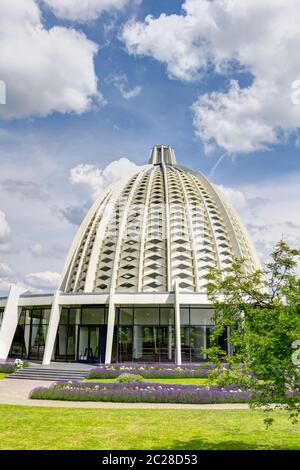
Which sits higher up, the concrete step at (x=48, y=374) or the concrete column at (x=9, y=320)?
the concrete column at (x=9, y=320)

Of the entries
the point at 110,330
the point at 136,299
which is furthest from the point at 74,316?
the point at 136,299

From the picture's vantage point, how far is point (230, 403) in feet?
63.4

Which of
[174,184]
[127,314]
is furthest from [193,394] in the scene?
[174,184]

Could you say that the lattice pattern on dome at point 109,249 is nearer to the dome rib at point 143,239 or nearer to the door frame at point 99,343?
the dome rib at point 143,239

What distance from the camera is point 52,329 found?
35.7 m

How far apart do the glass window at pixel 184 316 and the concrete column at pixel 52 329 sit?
11757 mm

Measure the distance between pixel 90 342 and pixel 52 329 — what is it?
4235mm

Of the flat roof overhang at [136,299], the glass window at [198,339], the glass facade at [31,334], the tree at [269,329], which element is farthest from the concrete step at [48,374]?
the tree at [269,329]

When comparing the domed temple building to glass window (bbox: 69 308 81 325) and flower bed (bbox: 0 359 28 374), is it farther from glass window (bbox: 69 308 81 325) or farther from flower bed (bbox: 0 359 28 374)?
flower bed (bbox: 0 359 28 374)

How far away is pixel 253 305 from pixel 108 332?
2668 centimetres

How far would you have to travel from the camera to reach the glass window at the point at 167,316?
37.3 metres

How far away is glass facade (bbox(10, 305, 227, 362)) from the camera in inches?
1430

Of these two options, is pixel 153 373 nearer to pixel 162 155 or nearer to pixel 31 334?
pixel 31 334

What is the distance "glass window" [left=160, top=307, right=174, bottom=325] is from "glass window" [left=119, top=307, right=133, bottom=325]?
9.82 feet
